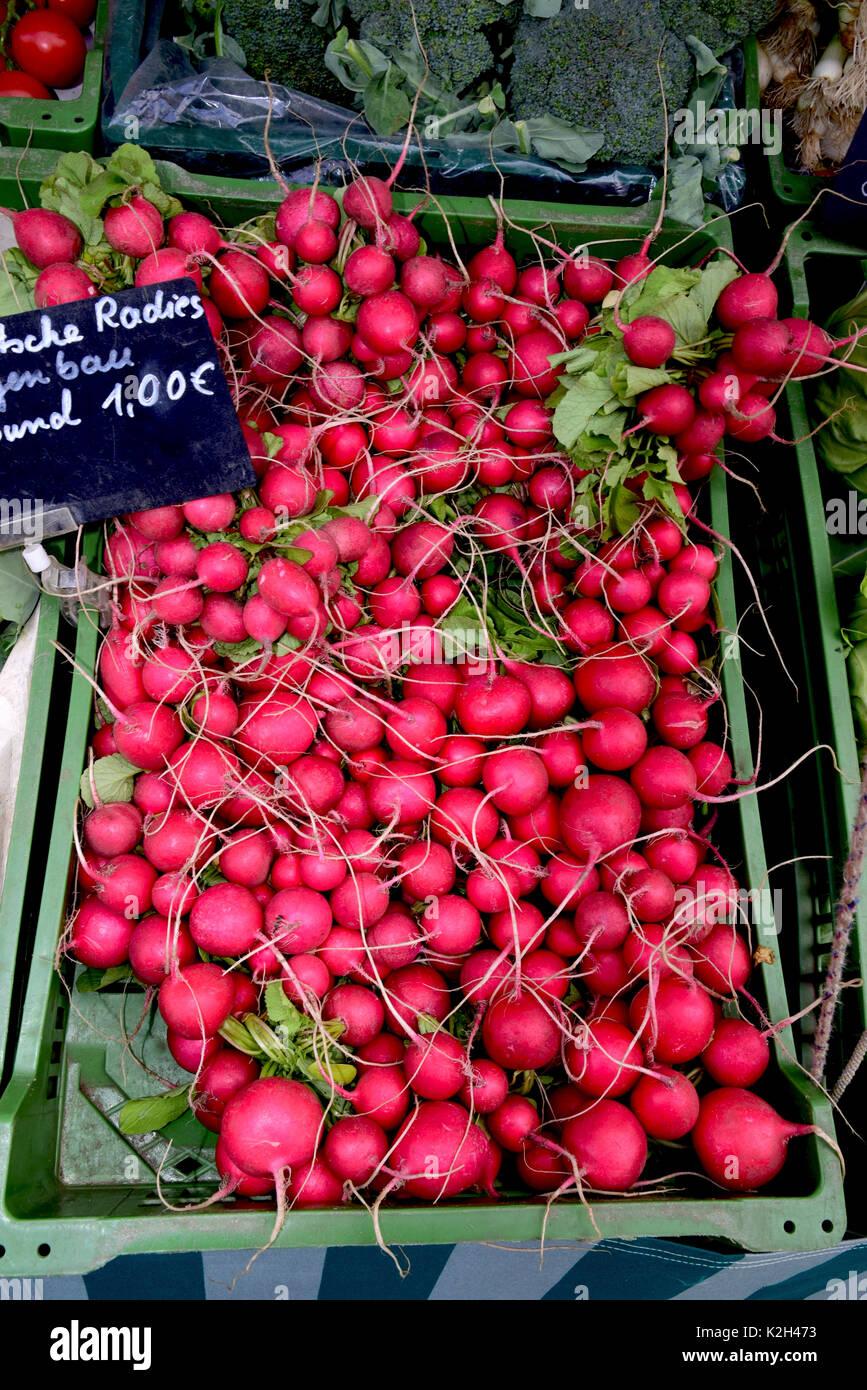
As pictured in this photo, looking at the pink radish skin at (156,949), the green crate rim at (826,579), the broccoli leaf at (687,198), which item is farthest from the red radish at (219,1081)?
the broccoli leaf at (687,198)

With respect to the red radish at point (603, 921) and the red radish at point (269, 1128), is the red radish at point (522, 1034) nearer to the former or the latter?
the red radish at point (603, 921)

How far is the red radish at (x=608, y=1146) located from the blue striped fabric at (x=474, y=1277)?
42cm

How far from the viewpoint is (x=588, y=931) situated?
1.35m

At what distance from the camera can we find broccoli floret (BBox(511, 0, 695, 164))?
1639 mm

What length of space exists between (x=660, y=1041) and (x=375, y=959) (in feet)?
1.60

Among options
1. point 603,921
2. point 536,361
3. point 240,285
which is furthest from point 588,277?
point 603,921

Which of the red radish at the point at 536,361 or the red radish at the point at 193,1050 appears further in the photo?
the red radish at the point at 536,361

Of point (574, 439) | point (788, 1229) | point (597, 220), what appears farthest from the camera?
point (597, 220)

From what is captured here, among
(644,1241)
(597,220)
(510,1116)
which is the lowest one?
(644,1241)

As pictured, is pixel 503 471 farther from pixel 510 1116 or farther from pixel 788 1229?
pixel 788 1229

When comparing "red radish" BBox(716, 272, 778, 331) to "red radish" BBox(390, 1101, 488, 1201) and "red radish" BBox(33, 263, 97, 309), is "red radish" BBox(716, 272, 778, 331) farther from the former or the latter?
"red radish" BBox(390, 1101, 488, 1201)

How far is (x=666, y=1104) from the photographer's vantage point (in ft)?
4.19

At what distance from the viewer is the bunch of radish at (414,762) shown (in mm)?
1281
